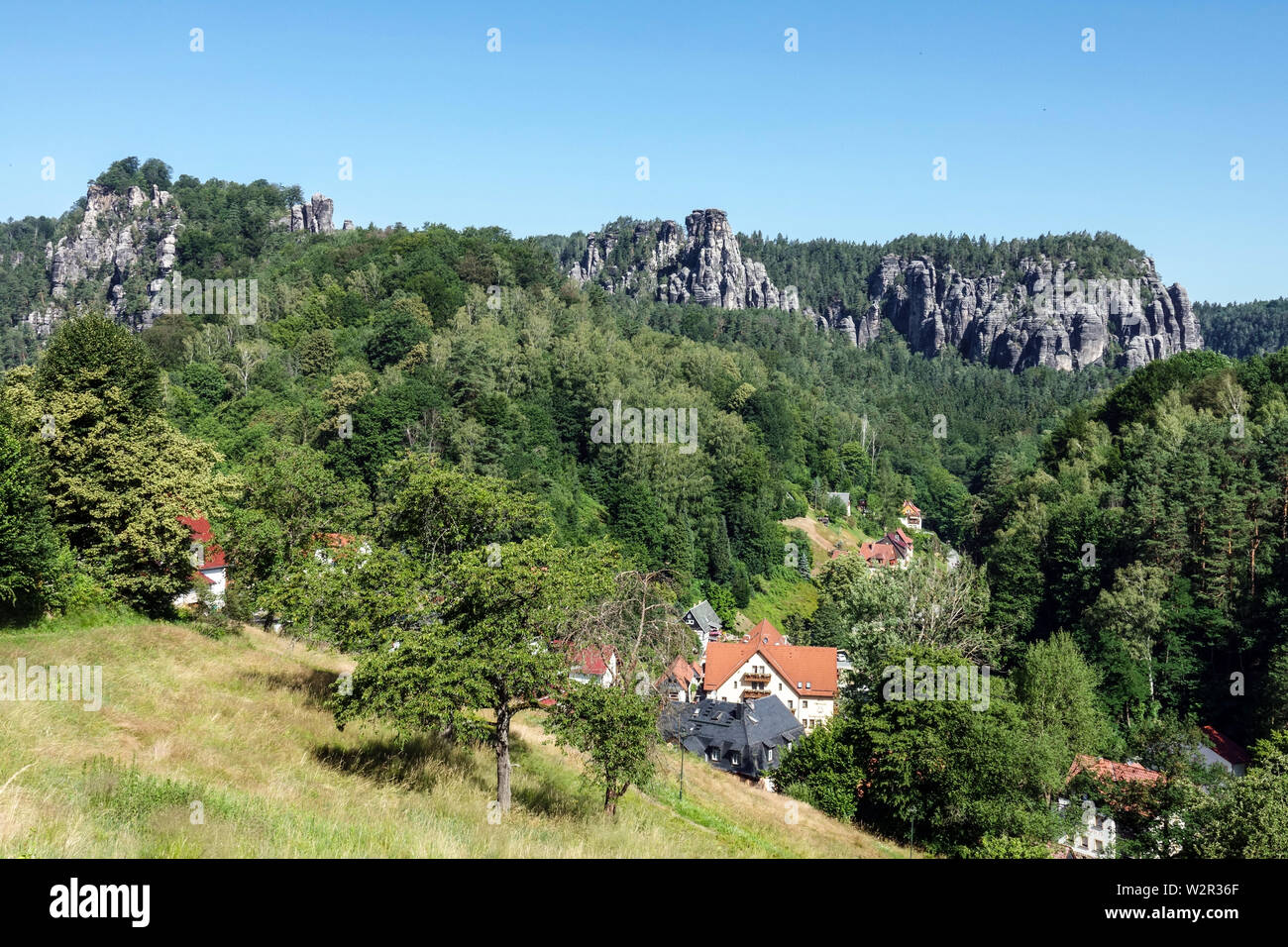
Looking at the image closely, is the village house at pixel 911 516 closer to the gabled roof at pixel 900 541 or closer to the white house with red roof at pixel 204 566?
the gabled roof at pixel 900 541

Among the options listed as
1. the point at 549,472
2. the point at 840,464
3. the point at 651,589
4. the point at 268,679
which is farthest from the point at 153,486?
the point at 840,464

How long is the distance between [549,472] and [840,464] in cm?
6197

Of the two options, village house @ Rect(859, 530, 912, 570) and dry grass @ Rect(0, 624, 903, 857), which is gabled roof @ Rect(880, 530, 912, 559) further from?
dry grass @ Rect(0, 624, 903, 857)

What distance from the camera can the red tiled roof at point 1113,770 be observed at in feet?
128

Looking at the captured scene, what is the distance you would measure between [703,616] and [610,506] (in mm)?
13826

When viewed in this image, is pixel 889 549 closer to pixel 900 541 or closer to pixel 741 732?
pixel 900 541

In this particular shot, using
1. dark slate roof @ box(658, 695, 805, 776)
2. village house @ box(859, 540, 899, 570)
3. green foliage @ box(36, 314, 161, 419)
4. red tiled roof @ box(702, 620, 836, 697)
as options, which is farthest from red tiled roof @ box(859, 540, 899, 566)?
green foliage @ box(36, 314, 161, 419)

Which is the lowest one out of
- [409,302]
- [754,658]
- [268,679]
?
[754,658]

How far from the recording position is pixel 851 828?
117 ft

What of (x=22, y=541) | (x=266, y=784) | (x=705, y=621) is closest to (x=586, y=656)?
(x=266, y=784)

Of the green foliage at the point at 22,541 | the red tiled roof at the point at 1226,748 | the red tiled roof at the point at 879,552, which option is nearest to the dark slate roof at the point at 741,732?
the red tiled roof at the point at 1226,748

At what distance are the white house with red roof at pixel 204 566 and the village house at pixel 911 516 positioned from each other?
10825cm

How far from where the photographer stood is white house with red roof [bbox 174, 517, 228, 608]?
32819 mm
